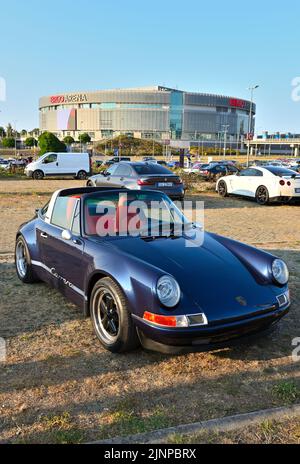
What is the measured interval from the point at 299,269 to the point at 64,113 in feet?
489

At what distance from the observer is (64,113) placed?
147 meters

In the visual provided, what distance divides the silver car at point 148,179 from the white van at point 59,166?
14288mm

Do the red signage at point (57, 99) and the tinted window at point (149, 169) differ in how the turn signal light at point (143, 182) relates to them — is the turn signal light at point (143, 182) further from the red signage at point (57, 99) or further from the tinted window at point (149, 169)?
the red signage at point (57, 99)

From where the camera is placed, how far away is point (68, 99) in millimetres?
145875

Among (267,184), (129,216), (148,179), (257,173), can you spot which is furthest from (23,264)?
(257,173)

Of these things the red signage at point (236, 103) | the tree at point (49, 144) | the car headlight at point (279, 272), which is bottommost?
the car headlight at point (279, 272)

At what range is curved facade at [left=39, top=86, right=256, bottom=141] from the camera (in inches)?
5310

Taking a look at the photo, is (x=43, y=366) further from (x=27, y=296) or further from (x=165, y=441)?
(x=27, y=296)

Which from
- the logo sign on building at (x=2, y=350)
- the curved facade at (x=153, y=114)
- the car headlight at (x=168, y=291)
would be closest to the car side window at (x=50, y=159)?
the logo sign on building at (x=2, y=350)

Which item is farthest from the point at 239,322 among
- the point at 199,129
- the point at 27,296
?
the point at 199,129

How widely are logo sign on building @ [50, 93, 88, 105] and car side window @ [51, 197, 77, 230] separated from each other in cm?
14304

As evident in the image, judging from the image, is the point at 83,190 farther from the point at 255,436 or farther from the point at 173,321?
the point at 255,436

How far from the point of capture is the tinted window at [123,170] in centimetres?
1396

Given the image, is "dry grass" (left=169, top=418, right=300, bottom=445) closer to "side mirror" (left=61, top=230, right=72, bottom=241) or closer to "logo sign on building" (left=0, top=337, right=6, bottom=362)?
"logo sign on building" (left=0, top=337, right=6, bottom=362)
